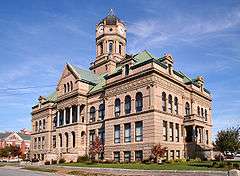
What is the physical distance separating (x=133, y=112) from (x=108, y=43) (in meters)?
29.9

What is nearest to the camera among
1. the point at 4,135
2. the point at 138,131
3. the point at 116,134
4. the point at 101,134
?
the point at 138,131

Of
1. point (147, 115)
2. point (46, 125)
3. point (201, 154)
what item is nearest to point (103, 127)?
point (147, 115)

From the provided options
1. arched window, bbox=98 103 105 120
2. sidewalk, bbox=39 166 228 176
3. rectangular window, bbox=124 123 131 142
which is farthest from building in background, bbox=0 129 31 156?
sidewalk, bbox=39 166 228 176

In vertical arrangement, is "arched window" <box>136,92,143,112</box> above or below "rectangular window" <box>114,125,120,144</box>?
above

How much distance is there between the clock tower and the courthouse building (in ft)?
21.5

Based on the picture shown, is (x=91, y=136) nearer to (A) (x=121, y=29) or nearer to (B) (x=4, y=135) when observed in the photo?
(A) (x=121, y=29)

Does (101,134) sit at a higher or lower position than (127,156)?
higher

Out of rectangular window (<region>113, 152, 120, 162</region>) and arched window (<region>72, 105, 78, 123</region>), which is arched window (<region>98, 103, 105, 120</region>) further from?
rectangular window (<region>113, 152, 120, 162</region>)

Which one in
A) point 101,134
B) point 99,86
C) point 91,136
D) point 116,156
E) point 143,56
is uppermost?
point 143,56

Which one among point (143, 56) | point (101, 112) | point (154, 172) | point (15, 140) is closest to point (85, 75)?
point (101, 112)

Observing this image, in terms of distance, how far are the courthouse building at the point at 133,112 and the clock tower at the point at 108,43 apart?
6556 mm

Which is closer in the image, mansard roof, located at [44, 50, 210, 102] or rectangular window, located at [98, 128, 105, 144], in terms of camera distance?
mansard roof, located at [44, 50, 210, 102]

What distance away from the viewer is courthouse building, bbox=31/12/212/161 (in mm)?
46094

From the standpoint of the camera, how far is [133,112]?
158 feet
